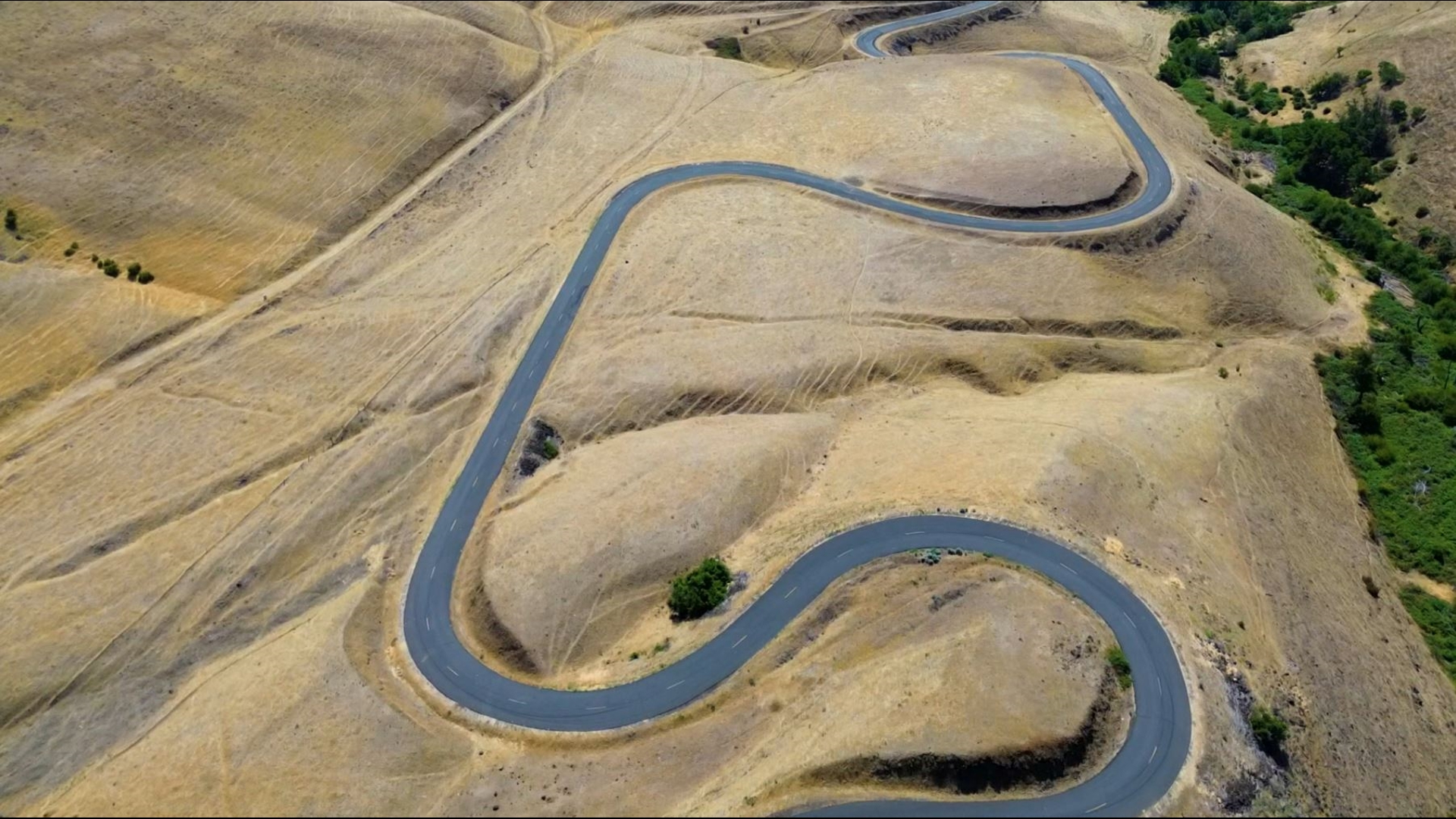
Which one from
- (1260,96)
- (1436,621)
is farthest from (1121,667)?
(1260,96)

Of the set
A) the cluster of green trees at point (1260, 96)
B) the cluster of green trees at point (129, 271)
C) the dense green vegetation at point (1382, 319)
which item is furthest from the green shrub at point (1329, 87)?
the cluster of green trees at point (129, 271)

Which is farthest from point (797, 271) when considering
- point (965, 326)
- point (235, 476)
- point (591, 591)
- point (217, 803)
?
point (217, 803)

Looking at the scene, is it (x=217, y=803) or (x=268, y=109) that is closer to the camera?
(x=217, y=803)

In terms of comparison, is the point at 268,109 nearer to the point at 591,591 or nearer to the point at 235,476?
the point at 235,476

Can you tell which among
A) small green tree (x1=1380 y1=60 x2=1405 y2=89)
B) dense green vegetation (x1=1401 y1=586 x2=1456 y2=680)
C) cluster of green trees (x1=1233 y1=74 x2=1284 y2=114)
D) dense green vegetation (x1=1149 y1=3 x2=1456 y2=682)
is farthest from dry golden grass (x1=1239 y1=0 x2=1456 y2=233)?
dense green vegetation (x1=1401 y1=586 x2=1456 y2=680)

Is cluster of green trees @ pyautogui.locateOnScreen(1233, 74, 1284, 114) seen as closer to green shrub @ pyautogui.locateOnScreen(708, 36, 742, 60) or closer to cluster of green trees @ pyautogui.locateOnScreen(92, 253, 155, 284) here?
green shrub @ pyautogui.locateOnScreen(708, 36, 742, 60)
